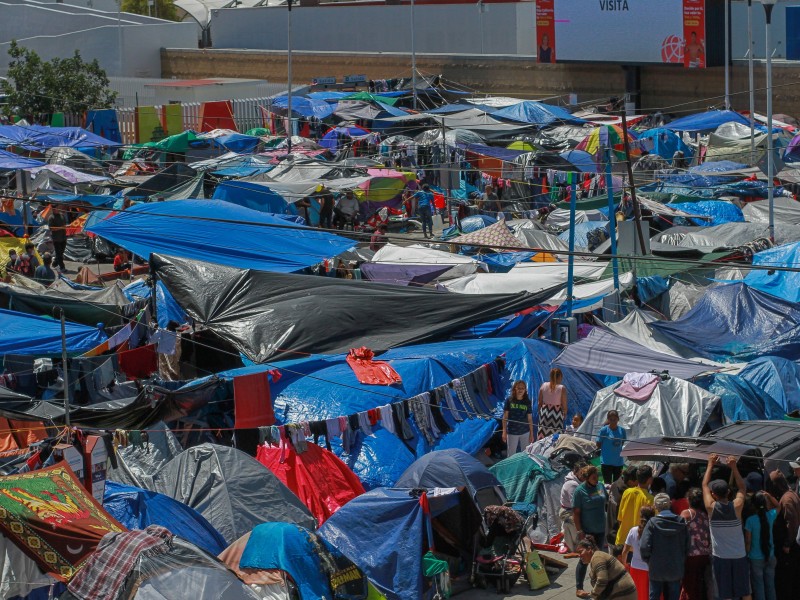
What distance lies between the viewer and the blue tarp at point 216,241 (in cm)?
1655

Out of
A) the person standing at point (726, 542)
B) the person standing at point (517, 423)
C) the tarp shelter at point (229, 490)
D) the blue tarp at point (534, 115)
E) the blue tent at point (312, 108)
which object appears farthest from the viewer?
the blue tent at point (312, 108)

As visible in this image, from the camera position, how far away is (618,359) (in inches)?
523

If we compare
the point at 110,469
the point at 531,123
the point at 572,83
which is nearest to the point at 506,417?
the point at 110,469

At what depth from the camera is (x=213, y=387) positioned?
41.7 feet

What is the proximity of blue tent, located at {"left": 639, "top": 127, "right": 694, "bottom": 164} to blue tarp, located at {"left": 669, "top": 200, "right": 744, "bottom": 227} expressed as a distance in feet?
31.9

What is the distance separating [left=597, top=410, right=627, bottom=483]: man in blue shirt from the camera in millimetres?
11500

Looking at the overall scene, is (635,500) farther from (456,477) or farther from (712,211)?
(712,211)

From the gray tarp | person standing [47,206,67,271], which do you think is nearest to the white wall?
person standing [47,206,67,271]

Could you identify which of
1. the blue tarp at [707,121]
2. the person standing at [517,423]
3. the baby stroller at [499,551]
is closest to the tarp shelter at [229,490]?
the baby stroller at [499,551]

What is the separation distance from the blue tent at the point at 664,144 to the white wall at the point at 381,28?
71.0 ft

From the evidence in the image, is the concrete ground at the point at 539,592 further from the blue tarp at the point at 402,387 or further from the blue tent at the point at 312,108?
the blue tent at the point at 312,108

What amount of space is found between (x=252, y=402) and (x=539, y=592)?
3.91 m

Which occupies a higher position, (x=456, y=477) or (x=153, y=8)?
(x=153, y=8)

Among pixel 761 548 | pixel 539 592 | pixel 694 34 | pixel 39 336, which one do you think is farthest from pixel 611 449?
pixel 694 34
